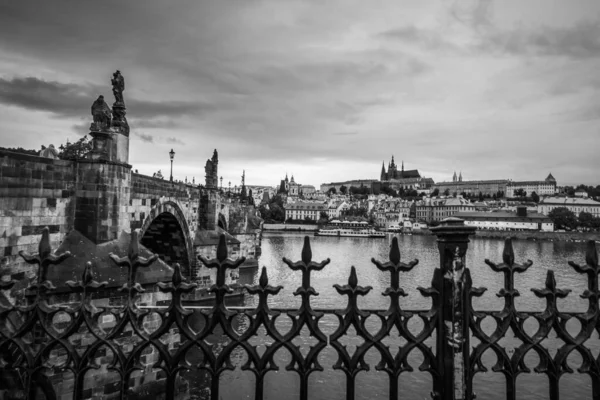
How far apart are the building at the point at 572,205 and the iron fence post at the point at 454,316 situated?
17921 cm

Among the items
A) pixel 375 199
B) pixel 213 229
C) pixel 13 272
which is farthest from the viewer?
pixel 375 199

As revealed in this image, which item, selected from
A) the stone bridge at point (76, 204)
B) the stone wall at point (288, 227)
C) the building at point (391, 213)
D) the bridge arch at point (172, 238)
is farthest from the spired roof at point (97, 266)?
the building at point (391, 213)

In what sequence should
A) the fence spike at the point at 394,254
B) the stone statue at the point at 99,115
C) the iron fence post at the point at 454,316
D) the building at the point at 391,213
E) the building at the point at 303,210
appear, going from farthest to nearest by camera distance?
the building at the point at 303,210 → the building at the point at 391,213 → the stone statue at the point at 99,115 → the iron fence post at the point at 454,316 → the fence spike at the point at 394,254

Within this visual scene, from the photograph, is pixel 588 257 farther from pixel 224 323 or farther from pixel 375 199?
pixel 375 199

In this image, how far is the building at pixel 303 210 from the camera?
166 m

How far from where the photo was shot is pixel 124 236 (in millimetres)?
11828

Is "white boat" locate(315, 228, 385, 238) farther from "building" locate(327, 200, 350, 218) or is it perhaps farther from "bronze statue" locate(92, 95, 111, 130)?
"bronze statue" locate(92, 95, 111, 130)

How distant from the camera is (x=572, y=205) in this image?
165 metres

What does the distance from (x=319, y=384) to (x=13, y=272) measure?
33.5ft

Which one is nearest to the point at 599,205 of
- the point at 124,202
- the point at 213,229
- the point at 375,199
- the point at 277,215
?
the point at 375,199

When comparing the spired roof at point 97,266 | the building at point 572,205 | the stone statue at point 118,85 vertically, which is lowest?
the spired roof at point 97,266

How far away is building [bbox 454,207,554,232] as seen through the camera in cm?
12612

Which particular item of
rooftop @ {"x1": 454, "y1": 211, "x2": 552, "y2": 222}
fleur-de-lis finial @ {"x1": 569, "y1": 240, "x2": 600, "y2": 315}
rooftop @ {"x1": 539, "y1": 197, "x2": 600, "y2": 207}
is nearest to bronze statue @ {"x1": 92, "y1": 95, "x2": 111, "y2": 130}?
fleur-de-lis finial @ {"x1": 569, "y1": 240, "x2": 600, "y2": 315}

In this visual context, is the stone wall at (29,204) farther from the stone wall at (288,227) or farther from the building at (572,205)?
the building at (572,205)
